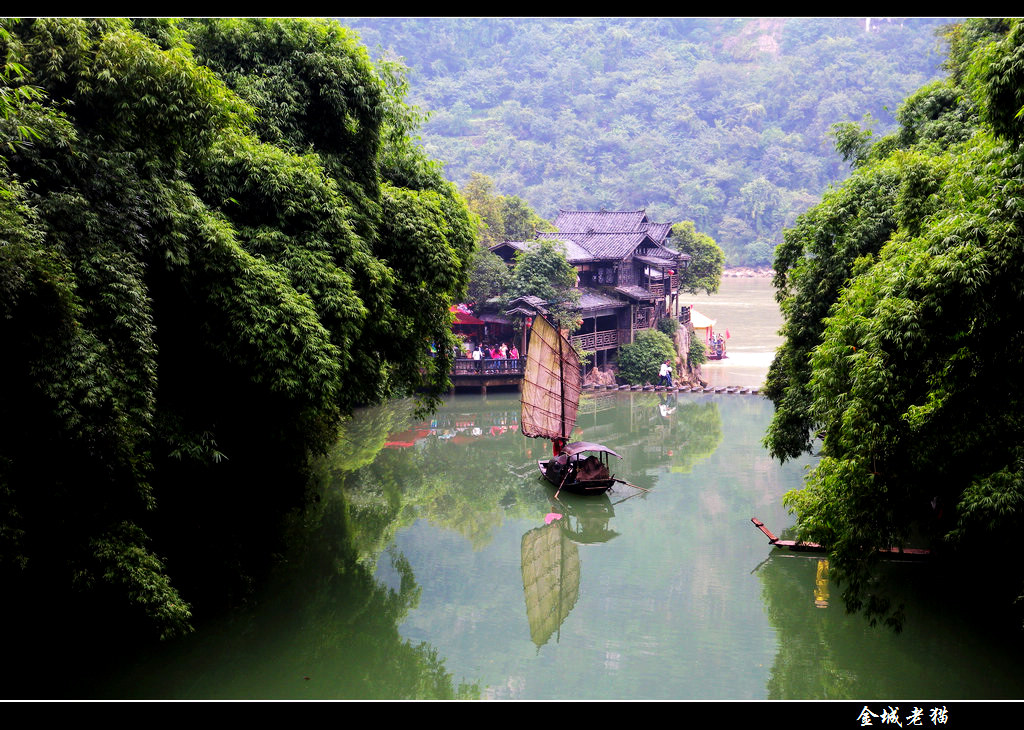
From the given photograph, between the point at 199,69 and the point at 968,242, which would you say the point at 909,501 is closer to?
the point at 968,242

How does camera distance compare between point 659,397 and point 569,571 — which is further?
point 659,397

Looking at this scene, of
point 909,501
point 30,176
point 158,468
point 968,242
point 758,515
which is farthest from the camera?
point 758,515

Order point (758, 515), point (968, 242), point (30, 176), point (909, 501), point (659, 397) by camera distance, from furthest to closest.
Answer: point (659, 397), point (758, 515), point (909, 501), point (30, 176), point (968, 242)

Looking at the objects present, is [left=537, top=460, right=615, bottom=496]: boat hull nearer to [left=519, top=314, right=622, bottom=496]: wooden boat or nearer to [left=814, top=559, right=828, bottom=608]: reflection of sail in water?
[left=519, top=314, right=622, bottom=496]: wooden boat

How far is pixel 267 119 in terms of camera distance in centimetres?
834

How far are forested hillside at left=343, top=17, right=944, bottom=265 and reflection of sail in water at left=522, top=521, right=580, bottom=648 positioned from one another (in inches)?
1584

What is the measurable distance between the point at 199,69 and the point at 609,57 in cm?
6262

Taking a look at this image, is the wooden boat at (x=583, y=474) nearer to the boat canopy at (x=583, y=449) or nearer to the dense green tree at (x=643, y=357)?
the boat canopy at (x=583, y=449)

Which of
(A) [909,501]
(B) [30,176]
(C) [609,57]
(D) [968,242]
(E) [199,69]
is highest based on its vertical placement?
(C) [609,57]

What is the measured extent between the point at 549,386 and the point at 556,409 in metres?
0.46

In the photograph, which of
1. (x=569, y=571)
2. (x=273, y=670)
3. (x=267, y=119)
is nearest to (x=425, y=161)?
(x=267, y=119)

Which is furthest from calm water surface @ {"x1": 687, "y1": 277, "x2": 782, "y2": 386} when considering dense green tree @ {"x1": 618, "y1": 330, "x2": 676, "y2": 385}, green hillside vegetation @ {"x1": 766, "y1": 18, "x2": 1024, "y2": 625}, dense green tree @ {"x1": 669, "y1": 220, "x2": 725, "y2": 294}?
green hillside vegetation @ {"x1": 766, "y1": 18, "x2": 1024, "y2": 625}

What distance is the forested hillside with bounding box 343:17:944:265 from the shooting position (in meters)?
52.4

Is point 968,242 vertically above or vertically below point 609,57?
below
